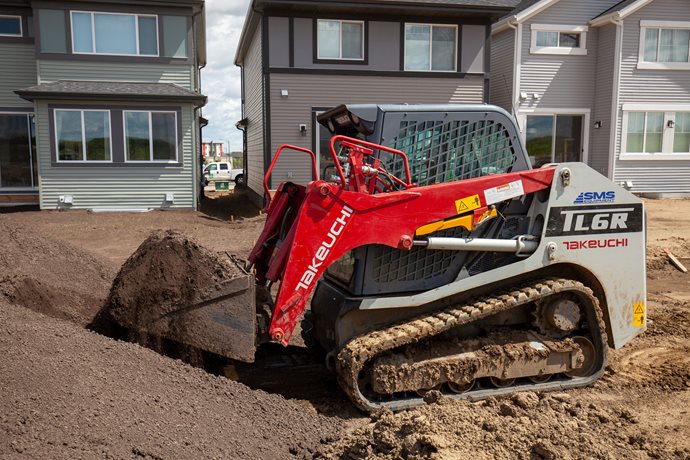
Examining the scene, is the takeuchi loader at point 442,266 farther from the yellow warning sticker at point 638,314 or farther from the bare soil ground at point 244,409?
the bare soil ground at point 244,409

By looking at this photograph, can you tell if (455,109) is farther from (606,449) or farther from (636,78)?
(636,78)

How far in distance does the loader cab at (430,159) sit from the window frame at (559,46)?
16.7m

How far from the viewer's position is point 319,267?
469cm

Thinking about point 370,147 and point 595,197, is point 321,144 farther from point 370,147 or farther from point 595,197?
point 370,147

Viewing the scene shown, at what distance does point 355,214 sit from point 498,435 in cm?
182

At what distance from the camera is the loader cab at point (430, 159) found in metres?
5.02

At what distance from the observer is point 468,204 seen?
4992 millimetres

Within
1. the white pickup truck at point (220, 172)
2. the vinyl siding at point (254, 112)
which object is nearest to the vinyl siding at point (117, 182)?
the vinyl siding at point (254, 112)

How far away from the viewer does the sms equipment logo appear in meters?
5.28

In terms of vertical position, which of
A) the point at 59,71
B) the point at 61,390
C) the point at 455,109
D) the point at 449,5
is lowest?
the point at 61,390

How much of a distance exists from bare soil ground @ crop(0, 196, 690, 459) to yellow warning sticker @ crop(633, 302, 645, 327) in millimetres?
554

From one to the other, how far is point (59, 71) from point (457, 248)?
1601 centimetres

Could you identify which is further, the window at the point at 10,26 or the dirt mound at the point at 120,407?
the window at the point at 10,26

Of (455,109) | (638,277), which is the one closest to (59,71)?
(455,109)
